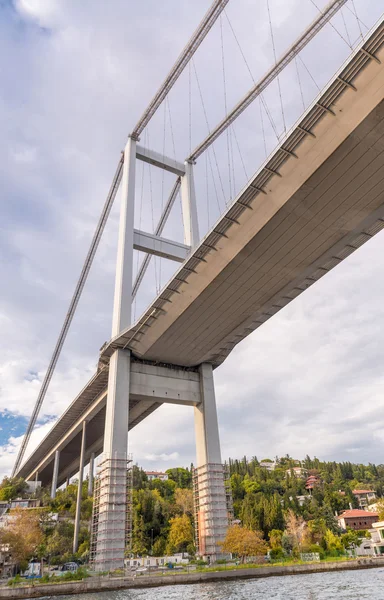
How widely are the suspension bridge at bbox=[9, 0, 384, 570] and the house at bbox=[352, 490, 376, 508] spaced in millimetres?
80057

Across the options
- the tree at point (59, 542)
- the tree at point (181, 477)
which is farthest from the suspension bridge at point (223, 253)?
the tree at point (181, 477)

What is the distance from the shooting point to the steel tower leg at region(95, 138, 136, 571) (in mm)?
22359

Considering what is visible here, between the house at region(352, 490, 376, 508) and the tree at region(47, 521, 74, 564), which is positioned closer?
the tree at region(47, 521, 74, 564)

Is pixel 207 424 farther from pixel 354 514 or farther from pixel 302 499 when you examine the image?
pixel 302 499

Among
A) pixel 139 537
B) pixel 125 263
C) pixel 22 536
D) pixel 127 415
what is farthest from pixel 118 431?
pixel 139 537

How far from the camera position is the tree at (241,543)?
80.9 feet

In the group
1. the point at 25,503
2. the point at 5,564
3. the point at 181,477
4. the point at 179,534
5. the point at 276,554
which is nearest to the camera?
the point at 5,564

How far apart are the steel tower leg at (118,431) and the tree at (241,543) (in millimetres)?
6035

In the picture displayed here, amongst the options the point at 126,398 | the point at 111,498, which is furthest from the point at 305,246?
the point at 111,498

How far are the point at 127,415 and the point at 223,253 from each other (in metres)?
11.0

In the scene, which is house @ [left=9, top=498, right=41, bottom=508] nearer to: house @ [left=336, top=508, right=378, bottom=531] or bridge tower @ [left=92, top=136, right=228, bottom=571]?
bridge tower @ [left=92, top=136, right=228, bottom=571]

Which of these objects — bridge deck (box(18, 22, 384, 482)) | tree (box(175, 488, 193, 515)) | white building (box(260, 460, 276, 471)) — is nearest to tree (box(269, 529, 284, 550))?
tree (box(175, 488, 193, 515))

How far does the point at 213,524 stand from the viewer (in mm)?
26156

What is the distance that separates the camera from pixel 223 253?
21281 millimetres
